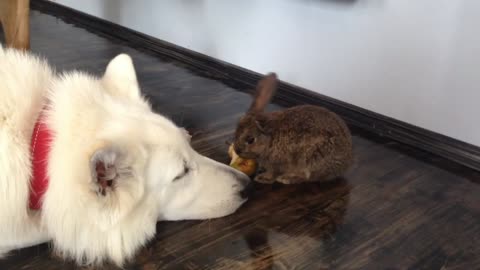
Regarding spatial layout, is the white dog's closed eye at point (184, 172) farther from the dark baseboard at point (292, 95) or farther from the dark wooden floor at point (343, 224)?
the dark baseboard at point (292, 95)

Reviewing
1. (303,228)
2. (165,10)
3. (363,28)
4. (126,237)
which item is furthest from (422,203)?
(165,10)

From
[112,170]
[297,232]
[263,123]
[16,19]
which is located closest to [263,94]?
[263,123]

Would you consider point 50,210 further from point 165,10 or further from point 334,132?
point 165,10

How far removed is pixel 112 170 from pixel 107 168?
2cm

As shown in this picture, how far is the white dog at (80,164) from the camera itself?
1.29 metres

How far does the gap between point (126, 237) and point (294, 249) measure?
66 centimetres

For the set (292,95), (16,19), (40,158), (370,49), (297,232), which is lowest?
(297,232)

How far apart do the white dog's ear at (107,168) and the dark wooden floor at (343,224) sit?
49 centimetres

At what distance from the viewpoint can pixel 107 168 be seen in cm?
124

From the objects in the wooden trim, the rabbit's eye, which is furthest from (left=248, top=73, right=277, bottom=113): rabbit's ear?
the wooden trim

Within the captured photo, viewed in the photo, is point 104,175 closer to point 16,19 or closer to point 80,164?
point 80,164

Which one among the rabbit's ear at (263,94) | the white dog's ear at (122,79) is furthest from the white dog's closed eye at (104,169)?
the rabbit's ear at (263,94)

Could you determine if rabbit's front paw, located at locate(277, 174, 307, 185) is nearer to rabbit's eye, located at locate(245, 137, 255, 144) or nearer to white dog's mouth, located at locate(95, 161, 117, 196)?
rabbit's eye, located at locate(245, 137, 255, 144)

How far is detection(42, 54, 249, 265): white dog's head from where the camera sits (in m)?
1.28
